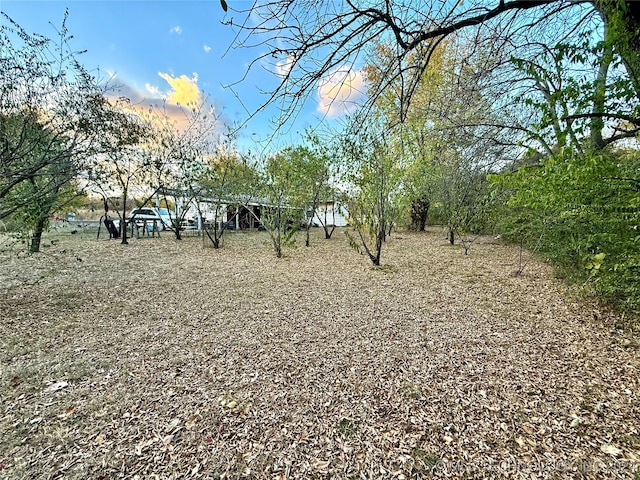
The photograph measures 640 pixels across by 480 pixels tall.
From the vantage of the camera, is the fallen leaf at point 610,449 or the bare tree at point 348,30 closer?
the fallen leaf at point 610,449

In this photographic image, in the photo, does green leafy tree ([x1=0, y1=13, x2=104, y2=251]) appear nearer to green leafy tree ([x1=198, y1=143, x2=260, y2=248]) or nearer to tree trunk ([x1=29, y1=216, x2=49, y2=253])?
tree trunk ([x1=29, y1=216, x2=49, y2=253])

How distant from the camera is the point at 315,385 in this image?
6.16 feet

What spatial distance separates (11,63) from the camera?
2686 millimetres

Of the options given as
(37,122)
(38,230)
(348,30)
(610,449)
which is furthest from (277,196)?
(610,449)

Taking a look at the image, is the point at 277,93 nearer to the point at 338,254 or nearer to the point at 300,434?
the point at 300,434

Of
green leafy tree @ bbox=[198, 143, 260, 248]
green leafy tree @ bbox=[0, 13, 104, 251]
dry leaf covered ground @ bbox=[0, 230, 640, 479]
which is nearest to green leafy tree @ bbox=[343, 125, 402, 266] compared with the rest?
dry leaf covered ground @ bbox=[0, 230, 640, 479]

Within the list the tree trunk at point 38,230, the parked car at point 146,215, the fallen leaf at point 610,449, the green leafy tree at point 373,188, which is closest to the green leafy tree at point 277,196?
the green leafy tree at point 373,188

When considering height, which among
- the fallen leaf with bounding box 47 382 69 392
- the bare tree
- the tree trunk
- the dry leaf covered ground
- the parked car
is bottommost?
the fallen leaf with bounding box 47 382 69 392

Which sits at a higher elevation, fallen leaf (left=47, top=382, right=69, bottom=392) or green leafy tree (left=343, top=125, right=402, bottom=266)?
green leafy tree (left=343, top=125, right=402, bottom=266)

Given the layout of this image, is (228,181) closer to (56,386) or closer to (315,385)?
(56,386)

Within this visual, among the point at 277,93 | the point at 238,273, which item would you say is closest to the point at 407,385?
the point at 277,93

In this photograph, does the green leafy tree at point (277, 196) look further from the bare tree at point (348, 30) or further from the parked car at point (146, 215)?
the bare tree at point (348, 30)

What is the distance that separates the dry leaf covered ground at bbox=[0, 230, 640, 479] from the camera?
1.31 meters

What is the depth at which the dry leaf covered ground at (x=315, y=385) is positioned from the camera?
4.31 ft
